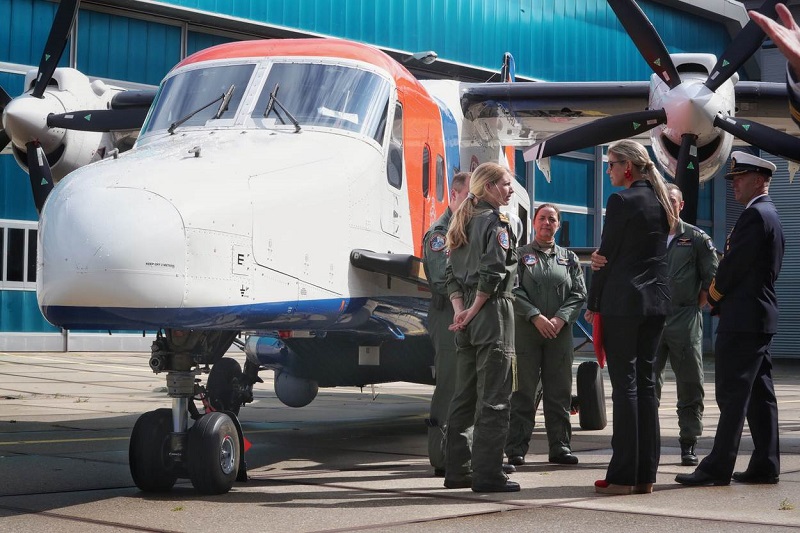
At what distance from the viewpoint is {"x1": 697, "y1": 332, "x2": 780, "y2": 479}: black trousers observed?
709 cm

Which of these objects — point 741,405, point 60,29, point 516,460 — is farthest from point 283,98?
point 60,29

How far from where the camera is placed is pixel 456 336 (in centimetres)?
702

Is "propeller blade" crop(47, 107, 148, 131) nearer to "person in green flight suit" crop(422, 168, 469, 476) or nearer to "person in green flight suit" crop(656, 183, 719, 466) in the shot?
"person in green flight suit" crop(422, 168, 469, 476)

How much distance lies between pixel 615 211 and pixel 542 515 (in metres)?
2.11

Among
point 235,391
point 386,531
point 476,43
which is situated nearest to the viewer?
point 386,531

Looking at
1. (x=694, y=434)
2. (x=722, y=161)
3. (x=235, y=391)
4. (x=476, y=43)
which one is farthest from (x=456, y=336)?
(x=476, y=43)

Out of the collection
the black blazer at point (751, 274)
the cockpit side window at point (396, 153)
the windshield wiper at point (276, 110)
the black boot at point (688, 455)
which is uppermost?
the windshield wiper at point (276, 110)

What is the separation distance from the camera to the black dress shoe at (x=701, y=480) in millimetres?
7070

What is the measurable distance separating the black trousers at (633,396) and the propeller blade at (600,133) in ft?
15.5

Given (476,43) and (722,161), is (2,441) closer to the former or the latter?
(722,161)

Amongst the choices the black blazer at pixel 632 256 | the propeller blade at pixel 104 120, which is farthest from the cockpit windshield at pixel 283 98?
the propeller blade at pixel 104 120

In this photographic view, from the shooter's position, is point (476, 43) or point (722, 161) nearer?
point (722, 161)

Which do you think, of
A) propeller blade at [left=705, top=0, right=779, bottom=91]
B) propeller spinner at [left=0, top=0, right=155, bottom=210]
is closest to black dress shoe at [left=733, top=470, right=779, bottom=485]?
propeller blade at [left=705, top=0, right=779, bottom=91]

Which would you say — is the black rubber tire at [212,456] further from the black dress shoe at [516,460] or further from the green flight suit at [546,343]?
the green flight suit at [546,343]
